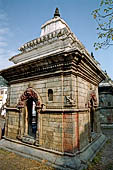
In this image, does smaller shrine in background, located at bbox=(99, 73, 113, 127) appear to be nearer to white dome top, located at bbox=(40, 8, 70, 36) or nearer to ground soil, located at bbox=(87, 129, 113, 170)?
ground soil, located at bbox=(87, 129, 113, 170)

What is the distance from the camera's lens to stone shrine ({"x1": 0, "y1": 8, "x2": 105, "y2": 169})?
16.7 ft

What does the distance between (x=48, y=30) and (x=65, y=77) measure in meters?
4.20

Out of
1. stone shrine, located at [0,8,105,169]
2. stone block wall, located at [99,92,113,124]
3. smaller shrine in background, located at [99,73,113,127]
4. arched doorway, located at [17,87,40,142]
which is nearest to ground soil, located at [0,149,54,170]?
stone shrine, located at [0,8,105,169]

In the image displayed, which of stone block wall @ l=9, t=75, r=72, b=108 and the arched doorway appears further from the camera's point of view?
the arched doorway

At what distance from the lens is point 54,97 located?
557 cm

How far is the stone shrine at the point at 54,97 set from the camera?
16.7ft

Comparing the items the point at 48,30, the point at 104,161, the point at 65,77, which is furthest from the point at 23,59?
the point at 104,161

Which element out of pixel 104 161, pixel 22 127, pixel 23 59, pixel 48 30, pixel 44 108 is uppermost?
pixel 48 30

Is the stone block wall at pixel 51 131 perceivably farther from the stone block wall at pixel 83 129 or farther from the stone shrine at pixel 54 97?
the stone block wall at pixel 83 129

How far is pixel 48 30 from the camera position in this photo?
7941mm

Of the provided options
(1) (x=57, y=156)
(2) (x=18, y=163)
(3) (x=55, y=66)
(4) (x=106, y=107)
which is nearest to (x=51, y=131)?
(1) (x=57, y=156)

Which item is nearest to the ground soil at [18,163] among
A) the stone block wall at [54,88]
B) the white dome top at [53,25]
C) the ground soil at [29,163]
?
the ground soil at [29,163]

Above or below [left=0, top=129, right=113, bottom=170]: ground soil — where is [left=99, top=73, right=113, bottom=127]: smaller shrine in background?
above

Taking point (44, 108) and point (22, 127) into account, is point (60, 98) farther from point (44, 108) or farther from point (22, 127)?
point (22, 127)
